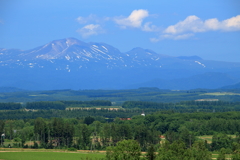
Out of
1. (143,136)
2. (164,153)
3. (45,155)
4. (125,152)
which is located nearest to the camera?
(164,153)

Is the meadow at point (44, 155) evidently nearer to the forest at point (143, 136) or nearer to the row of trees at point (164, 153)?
the forest at point (143, 136)

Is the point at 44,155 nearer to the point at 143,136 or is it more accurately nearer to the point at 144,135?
the point at 143,136

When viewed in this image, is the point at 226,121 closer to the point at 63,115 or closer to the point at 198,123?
the point at 198,123

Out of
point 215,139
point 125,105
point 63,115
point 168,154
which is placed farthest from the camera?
point 125,105

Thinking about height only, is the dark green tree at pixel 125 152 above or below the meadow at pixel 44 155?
above

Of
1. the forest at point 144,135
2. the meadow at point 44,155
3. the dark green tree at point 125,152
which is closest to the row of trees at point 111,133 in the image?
the forest at point 144,135

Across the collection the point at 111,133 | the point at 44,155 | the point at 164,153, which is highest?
the point at 111,133

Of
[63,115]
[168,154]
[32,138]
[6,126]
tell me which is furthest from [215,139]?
[63,115]

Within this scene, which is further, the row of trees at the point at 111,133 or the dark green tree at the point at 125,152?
the row of trees at the point at 111,133

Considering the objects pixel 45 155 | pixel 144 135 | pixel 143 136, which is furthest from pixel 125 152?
pixel 144 135

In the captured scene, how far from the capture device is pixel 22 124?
90.2 meters

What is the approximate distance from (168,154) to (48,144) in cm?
2780

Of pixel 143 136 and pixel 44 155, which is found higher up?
pixel 143 136

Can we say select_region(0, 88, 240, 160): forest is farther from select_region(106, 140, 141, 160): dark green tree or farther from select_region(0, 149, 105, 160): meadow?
select_region(0, 149, 105, 160): meadow
